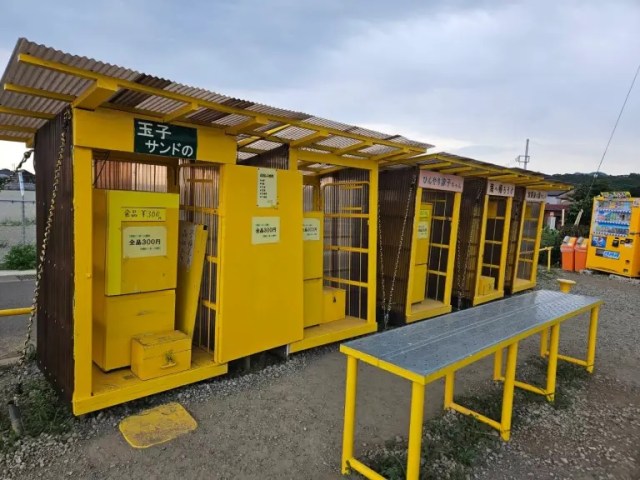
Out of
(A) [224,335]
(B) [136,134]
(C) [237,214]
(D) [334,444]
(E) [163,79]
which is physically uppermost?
(E) [163,79]

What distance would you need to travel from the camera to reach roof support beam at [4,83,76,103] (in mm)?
2762

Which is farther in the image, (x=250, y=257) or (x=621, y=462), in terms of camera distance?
(x=250, y=257)

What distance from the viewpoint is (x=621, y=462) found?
3.07m

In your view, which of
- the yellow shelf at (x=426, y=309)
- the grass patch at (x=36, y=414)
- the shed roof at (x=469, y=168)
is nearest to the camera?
the grass patch at (x=36, y=414)

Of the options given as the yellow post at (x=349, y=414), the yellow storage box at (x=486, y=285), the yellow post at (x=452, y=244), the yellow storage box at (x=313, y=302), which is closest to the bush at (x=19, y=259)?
the yellow storage box at (x=313, y=302)

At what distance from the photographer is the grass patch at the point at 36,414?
303 centimetres

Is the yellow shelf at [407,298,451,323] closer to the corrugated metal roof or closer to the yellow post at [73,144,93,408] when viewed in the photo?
the corrugated metal roof

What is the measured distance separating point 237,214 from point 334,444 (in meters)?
2.10

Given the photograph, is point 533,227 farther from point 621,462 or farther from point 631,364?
point 621,462

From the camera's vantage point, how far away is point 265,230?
4156mm

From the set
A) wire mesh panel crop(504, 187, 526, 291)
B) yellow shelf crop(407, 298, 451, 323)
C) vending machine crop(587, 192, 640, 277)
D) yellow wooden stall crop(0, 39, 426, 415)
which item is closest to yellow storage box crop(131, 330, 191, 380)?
yellow wooden stall crop(0, 39, 426, 415)

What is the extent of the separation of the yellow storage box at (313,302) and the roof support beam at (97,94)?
9.49ft

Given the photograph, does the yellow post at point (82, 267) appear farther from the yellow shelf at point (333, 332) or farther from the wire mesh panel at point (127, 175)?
the yellow shelf at point (333, 332)

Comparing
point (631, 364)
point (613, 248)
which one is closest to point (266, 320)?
point (631, 364)
